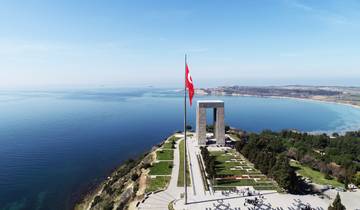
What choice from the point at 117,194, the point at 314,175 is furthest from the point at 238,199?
the point at 117,194

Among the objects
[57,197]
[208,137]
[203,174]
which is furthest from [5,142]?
[203,174]

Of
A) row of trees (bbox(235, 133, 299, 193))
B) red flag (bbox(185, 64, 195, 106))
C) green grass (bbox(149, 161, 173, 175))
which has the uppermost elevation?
red flag (bbox(185, 64, 195, 106))

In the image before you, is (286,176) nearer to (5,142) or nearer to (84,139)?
(84,139)

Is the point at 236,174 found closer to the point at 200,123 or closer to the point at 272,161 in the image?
the point at 272,161

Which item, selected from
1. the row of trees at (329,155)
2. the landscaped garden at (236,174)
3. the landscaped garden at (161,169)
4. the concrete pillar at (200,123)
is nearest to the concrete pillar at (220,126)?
the concrete pillar at (200,123)

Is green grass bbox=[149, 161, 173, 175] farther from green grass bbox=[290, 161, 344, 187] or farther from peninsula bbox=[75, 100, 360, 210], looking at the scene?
green grass bbox=[290, 161, 344, 187]

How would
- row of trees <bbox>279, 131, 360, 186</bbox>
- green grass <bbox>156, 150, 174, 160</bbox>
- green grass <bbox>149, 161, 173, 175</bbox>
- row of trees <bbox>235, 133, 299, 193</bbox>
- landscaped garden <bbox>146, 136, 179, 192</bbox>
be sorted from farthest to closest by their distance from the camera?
green grass <bbox>156, 150, 174, 160</bbox>, green grass <bbox>149, 161, 173, 175</bbox>, row of trees <bbox>279, 131, 360, 186</bbox>, landscaped garden <bbox>146, 136, 179, 192</bbox>, row of trees <bbox>235, 133, 299, 193</bbox>

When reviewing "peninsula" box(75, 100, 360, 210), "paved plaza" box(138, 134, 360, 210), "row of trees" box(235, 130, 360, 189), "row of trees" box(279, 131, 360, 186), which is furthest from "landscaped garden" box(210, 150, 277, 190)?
"row of trees" box(279, 131, 360, 186)
